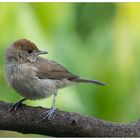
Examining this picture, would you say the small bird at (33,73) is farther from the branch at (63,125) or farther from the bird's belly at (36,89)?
the branch at (63,125)

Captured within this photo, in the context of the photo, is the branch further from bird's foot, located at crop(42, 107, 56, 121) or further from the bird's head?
the bird's head

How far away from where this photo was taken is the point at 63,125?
2.00 meters

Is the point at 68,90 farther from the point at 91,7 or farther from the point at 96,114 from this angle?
the point at 91,7

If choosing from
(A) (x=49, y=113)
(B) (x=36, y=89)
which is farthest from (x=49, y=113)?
(B) (x=36, y=89)

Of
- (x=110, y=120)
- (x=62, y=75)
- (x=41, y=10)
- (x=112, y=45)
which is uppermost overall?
(x=41, y=10)

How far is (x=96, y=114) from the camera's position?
2088 mm

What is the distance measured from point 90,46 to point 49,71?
0.27 metres

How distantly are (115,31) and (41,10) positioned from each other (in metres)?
0.30

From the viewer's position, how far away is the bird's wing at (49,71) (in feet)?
7.44

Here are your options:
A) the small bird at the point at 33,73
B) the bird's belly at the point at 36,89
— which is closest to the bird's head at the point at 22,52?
the small bird at the point at 33,73

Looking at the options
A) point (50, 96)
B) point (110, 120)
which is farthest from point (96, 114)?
point (50, 96)

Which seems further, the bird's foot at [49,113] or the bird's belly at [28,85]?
the bird's belly at [28,85]

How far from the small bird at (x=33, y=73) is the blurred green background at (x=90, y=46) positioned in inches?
1.7

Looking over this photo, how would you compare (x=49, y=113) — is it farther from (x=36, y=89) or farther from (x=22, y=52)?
→ (x=22, y=52)
